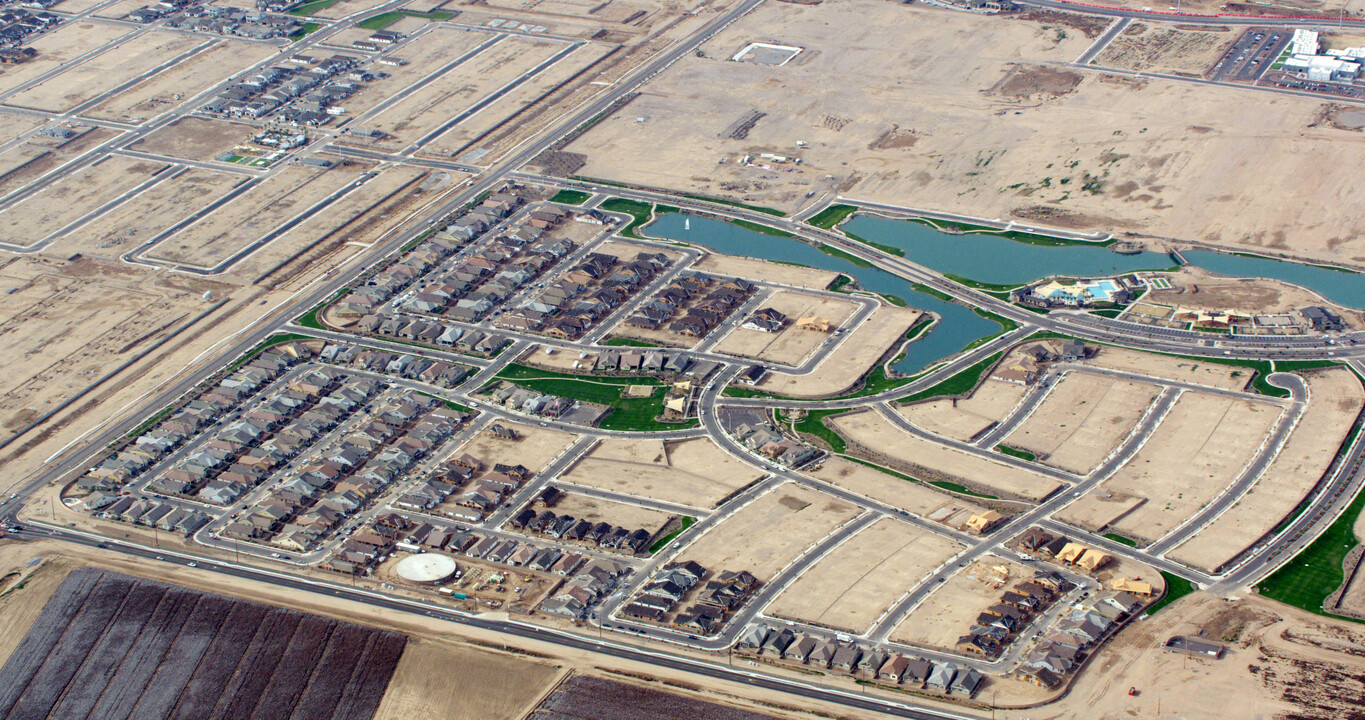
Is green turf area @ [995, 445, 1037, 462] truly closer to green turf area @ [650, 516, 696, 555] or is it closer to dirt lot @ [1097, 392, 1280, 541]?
dirt lot @ [1097, 392, 1280, 541]

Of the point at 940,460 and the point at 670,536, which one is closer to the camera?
the point at 670,536

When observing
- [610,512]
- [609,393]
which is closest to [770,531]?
[610,512]

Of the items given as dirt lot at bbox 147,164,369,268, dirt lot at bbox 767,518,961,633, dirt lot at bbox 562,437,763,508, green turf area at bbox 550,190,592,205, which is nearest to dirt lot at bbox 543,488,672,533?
dirt lot at bbox 562,437,763,508

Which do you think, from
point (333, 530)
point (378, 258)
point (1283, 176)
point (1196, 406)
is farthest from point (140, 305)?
point (1283, 176)

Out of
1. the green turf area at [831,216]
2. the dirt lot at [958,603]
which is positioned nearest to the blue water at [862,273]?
the green turf area at [831,216]

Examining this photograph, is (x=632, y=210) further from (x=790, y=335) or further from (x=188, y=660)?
(x=188, y=660)

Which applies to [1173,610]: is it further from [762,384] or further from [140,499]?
[140,499]

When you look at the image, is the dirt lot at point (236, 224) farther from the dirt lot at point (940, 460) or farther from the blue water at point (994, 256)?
the dirt lot at point (940, 460)
